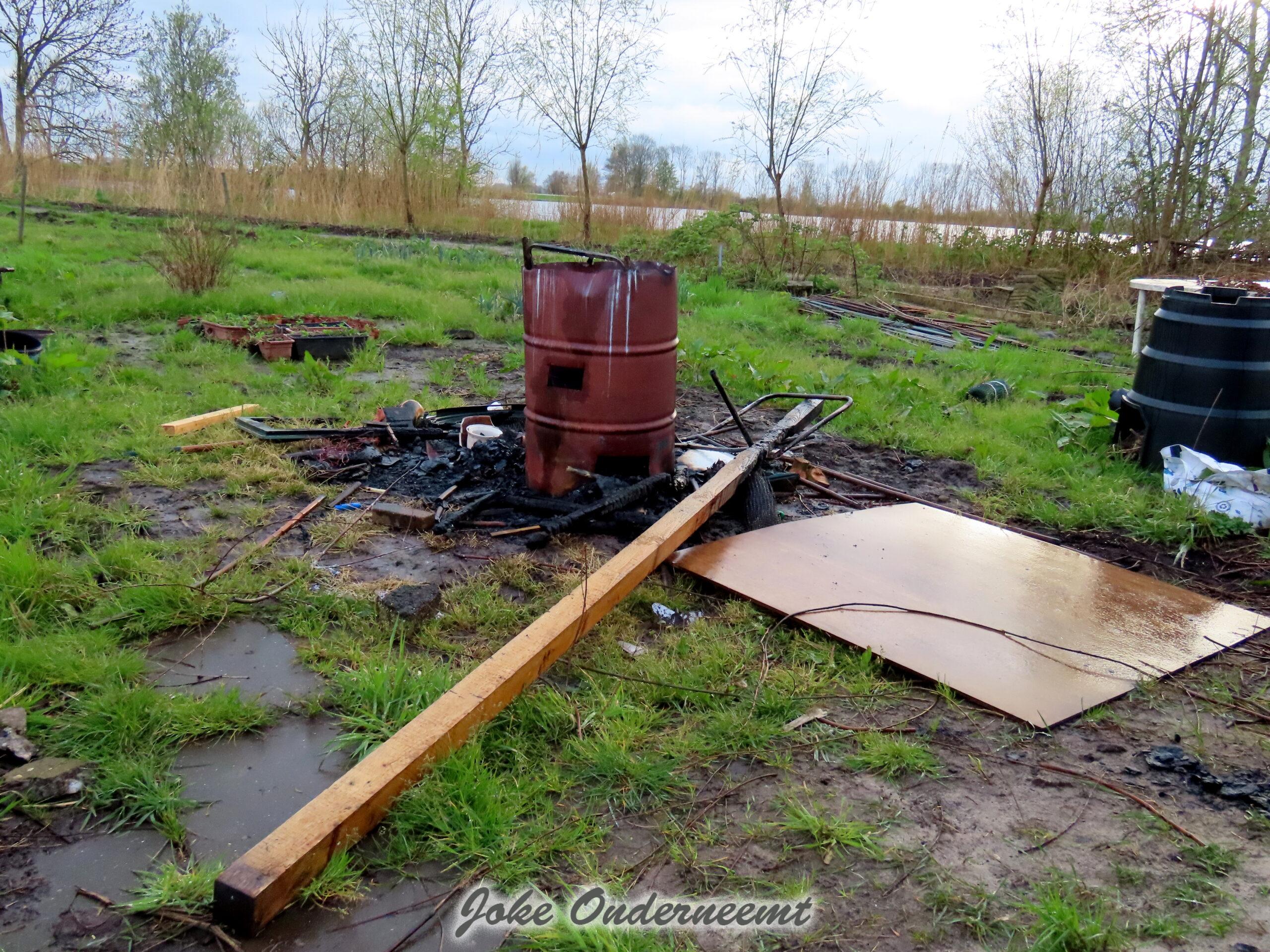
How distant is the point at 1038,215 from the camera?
1356 cm

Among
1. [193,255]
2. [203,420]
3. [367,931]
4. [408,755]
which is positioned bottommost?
[367,931]

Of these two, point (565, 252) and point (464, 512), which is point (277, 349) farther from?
point (565, 252)

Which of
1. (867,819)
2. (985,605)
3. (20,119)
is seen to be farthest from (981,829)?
(20,119)

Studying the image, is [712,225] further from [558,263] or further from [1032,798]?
[1032,798]

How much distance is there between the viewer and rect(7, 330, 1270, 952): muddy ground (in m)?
1.65

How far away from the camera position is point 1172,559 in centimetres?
363

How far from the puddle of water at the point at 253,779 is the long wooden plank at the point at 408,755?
0.23 m

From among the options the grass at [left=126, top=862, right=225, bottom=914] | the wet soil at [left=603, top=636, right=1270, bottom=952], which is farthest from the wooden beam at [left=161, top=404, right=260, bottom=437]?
the wet soil at [left=603, top=636, right=1270, bottom=952]

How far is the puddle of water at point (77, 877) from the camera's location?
5.26 ft

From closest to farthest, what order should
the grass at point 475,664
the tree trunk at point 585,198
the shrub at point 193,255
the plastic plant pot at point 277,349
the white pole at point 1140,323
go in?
the grass at point 475,664 < the plastic plant pot at point 277,349 < the white pole at point 1140,323 < the shrub at point 193,255 < the tree trunk at point 585,198

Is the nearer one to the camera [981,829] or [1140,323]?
[981,829]

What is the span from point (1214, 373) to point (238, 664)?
477 cm

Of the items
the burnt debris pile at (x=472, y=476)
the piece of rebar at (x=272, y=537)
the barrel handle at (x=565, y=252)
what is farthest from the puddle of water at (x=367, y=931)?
the barrel handle at (x=565, y=252)

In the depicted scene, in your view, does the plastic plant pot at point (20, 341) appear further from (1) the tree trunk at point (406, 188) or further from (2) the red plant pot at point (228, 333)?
(1) the tree trunk at point (406, 188)
